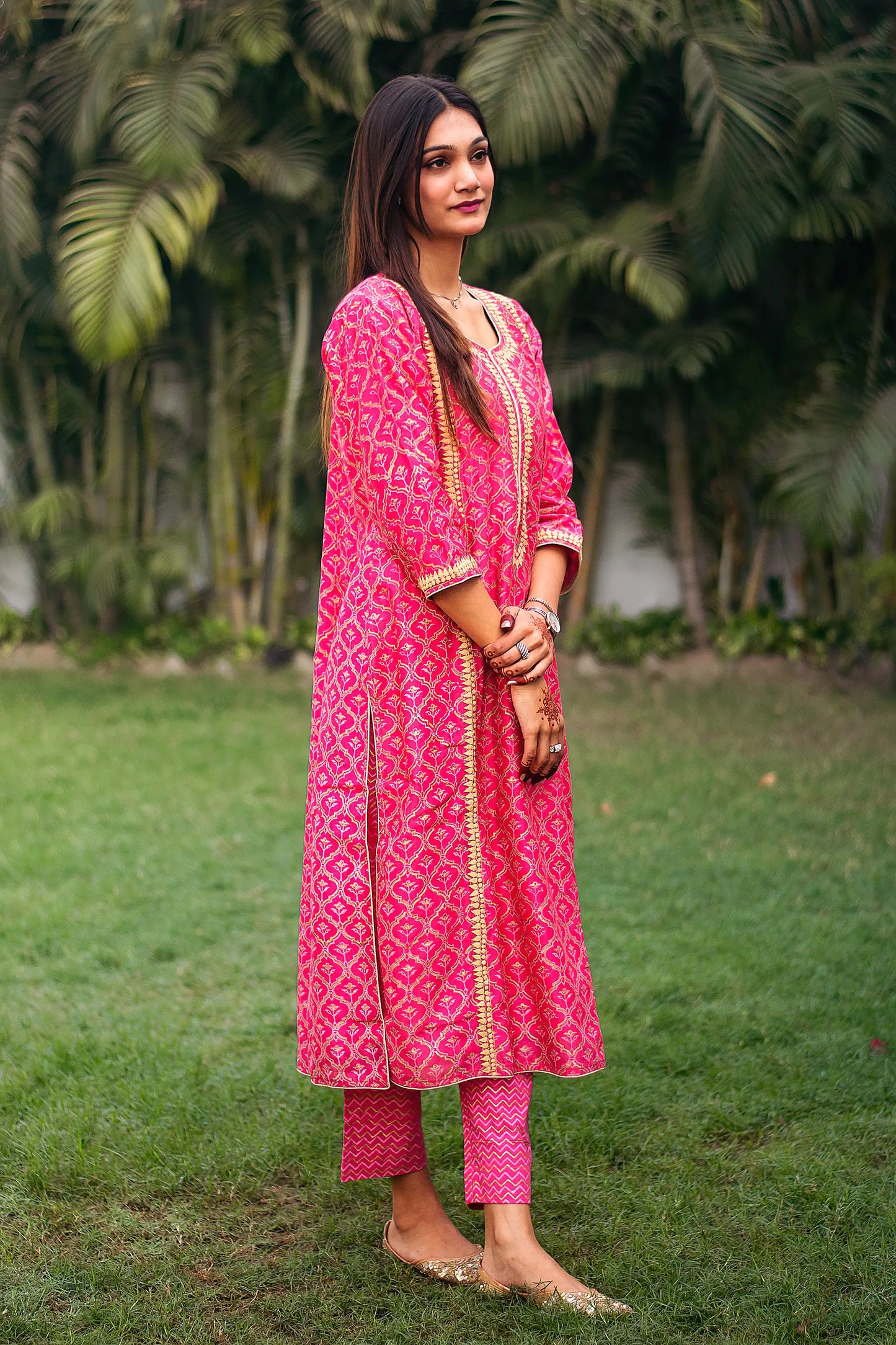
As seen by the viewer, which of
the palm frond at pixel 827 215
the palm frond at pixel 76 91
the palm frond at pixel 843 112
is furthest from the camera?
the palm frond at pixel 76 91

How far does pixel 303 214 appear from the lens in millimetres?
7918

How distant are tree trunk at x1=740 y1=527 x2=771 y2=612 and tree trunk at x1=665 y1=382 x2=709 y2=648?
268mm

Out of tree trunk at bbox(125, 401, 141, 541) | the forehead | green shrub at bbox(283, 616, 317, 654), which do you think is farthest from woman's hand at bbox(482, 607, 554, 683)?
tree trunk at bbox(125, 401, 141, 541)

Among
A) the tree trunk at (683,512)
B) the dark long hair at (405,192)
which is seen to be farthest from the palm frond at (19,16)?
the dark long hair at (405,192)

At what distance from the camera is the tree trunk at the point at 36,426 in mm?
8477

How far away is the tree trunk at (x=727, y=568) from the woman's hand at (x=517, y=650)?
5964mm

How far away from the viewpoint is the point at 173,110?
6.89 meters

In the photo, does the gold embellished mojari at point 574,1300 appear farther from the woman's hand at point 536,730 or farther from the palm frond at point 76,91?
the palm frond at point 76,91

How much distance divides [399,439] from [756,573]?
616 cm

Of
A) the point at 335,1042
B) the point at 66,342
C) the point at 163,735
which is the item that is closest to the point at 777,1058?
the point at 335,1042

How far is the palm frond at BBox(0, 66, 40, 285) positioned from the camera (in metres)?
7.29

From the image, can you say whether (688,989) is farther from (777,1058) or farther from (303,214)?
(303,214)

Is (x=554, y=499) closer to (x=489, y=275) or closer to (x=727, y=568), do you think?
(x=727, y=568)

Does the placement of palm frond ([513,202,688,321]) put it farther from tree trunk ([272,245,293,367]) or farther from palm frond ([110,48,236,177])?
palm frond ([110,48,236,177])
